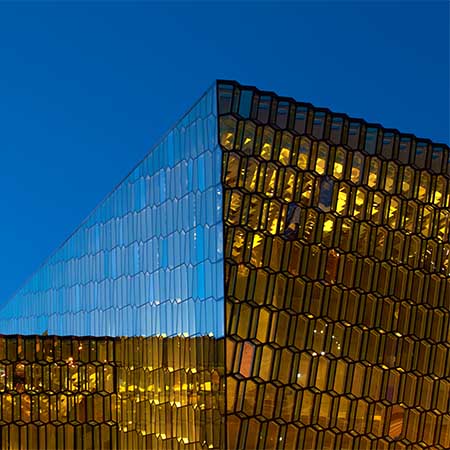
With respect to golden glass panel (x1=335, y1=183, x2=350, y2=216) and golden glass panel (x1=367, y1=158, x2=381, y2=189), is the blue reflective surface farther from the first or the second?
golden glass panel (x1=367, y1=158, x2=381, y2=189)

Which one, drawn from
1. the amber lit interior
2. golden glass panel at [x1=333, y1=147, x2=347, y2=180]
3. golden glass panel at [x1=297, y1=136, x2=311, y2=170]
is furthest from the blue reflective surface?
golden glass panel at [x1=333, y1=147, x2=347, y2=180]

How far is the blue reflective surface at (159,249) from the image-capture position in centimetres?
2142

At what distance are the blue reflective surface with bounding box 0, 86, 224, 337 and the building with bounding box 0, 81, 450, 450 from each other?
9 cm

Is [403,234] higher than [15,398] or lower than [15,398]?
higher

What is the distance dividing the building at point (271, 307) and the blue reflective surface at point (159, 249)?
85 mm

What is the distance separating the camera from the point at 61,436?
25188 millimetres

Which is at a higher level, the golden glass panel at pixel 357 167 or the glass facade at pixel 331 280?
the golden glass panel at pixel 357 167

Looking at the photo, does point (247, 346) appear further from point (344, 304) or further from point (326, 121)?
point (326, 121)

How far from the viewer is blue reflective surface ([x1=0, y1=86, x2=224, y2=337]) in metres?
21.4

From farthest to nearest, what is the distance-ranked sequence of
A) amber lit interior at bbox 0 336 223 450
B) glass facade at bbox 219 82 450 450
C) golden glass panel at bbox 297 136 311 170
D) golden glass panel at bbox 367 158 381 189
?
amber lit interior at bbox 0 336 223 450
golden glass panel at bbox 367 158 381 189
golden glass panel at bbox 297 136 311 170
glass facade at bbox 219 82 450 450

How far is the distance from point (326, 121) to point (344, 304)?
4.70 m

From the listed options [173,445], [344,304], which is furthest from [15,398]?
[344,304]

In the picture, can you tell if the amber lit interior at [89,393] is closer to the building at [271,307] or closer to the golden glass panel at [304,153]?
the building at [271,307]

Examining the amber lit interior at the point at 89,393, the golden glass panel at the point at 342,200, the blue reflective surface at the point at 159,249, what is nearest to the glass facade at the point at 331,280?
the golden glass panel at the point at 342,200
